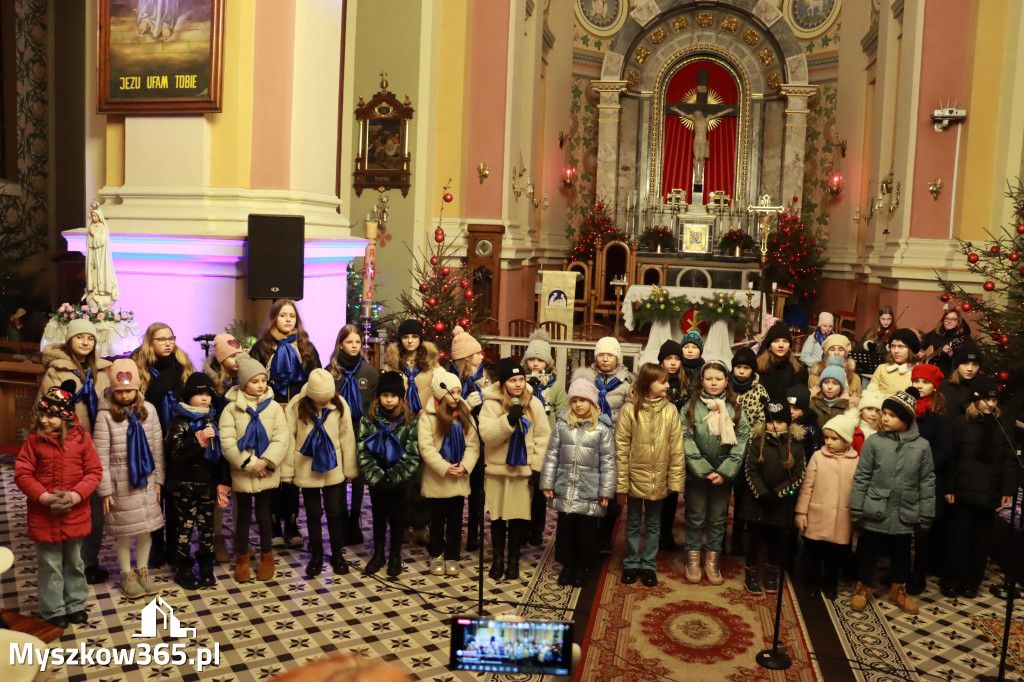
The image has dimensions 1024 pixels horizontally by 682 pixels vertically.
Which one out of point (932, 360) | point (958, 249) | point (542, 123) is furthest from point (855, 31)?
point (932, 360)

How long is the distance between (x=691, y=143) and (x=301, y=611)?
19.0 meters

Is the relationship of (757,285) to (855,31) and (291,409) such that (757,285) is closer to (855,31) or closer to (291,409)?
(855,31)

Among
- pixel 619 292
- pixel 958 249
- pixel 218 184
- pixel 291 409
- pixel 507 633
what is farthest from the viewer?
pixel 619 292

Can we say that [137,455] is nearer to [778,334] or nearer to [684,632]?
[684,632]

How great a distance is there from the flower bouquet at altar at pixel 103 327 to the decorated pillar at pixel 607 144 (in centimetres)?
1532

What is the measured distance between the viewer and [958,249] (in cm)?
1232

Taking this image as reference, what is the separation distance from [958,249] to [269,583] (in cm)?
1037

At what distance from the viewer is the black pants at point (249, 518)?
6121 millimetres

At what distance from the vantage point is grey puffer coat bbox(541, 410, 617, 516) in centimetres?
613

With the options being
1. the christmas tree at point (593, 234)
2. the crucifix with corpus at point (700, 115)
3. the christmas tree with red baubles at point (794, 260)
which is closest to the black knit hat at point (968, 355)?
the christmas tree with red baubles at point (794, 260)

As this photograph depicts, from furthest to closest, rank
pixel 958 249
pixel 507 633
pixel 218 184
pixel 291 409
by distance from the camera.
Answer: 1. pixel 958 249
2. pixel 218 184
3. pixel 291 409
4. pixel 507 633

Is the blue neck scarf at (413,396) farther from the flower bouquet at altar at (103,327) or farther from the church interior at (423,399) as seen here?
the flower bouquet at altar at (103,327)

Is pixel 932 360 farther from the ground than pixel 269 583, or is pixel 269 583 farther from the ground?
pixel 932 360

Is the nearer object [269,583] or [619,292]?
[269,583]
